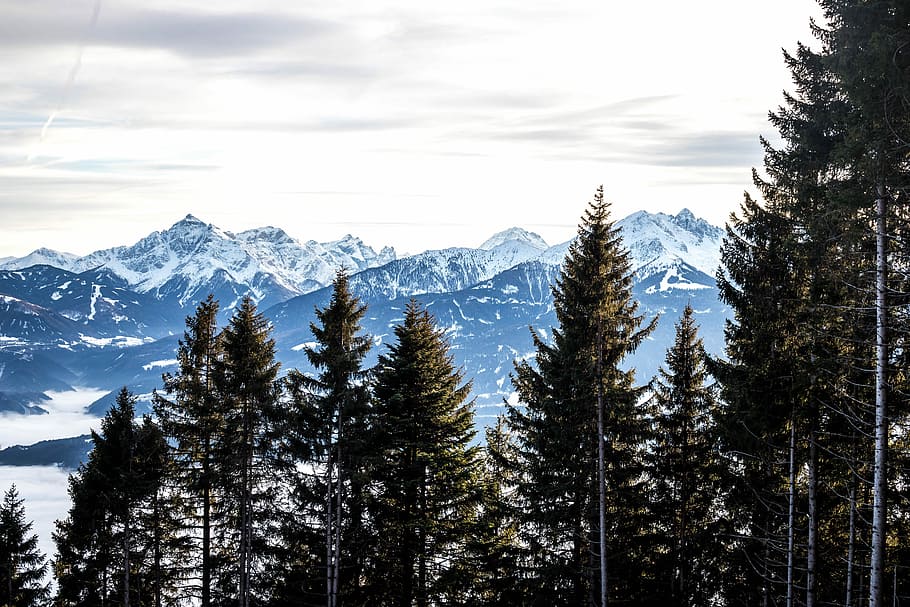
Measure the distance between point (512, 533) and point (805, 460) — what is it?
14.9m

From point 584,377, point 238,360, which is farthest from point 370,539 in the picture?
point 584,377

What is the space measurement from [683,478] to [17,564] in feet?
101

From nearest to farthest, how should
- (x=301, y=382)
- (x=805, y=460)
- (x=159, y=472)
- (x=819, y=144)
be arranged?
(x=819, y=144), (x=805, y=460), (x=301, y=382), (x=159, y=472)

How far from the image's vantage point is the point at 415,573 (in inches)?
1176

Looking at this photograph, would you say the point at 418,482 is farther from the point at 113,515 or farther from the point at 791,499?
the point at 791,499

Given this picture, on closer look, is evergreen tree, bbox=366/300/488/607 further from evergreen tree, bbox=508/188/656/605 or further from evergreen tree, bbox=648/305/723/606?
evergreen tree, bbox=648/305/723/606

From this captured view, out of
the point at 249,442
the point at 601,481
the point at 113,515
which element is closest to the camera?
the point at 601,481

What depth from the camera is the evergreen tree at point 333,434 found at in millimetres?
26016

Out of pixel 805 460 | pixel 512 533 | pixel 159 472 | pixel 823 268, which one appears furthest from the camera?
pixel 512 533

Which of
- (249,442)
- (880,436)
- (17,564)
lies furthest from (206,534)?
(880,436)

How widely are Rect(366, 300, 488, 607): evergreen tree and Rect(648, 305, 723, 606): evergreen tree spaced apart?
Answer: 7.17m

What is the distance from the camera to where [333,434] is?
26516 mm

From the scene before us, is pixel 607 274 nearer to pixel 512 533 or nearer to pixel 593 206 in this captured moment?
pixel 593 206

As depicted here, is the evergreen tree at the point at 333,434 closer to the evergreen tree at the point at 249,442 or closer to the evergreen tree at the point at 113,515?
the evergreen tree at the point at 249,442
